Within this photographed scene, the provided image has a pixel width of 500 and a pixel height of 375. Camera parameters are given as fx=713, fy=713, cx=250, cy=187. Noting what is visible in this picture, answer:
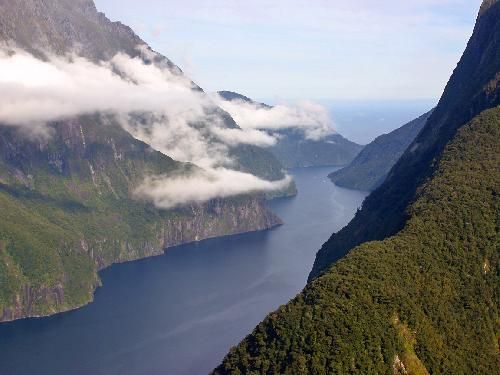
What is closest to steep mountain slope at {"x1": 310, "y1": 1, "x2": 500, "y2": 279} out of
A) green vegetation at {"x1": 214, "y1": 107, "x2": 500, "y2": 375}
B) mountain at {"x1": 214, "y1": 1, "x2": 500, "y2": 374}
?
mountain at {"x1": 214, "y1": 1, "x2": 500, "y2": 374}

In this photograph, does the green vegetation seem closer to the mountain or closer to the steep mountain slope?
the mountain

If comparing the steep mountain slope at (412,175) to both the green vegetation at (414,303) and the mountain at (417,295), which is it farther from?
the green vegetation at (414,303)

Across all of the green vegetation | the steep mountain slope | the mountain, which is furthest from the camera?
the steep mountain slope

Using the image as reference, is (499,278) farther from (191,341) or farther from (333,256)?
(191,341)

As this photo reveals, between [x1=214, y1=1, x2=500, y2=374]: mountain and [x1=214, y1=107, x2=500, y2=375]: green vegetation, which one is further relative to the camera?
[x1=214, y1=1, x2=500, y2=374]: mountain

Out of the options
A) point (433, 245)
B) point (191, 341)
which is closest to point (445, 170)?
point (433, 245)

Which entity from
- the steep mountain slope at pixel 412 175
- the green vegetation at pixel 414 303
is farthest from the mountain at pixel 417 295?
the steep mountain slope at pixel 412 175

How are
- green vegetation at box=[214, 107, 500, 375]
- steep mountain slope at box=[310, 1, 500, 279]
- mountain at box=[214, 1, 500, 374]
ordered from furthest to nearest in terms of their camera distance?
steep mountain slope at box=[310, 1, 500, 279] → mountain at box=[214, 1, 500, 374] → green vegetation at box=[214, 107, 500, 375]
